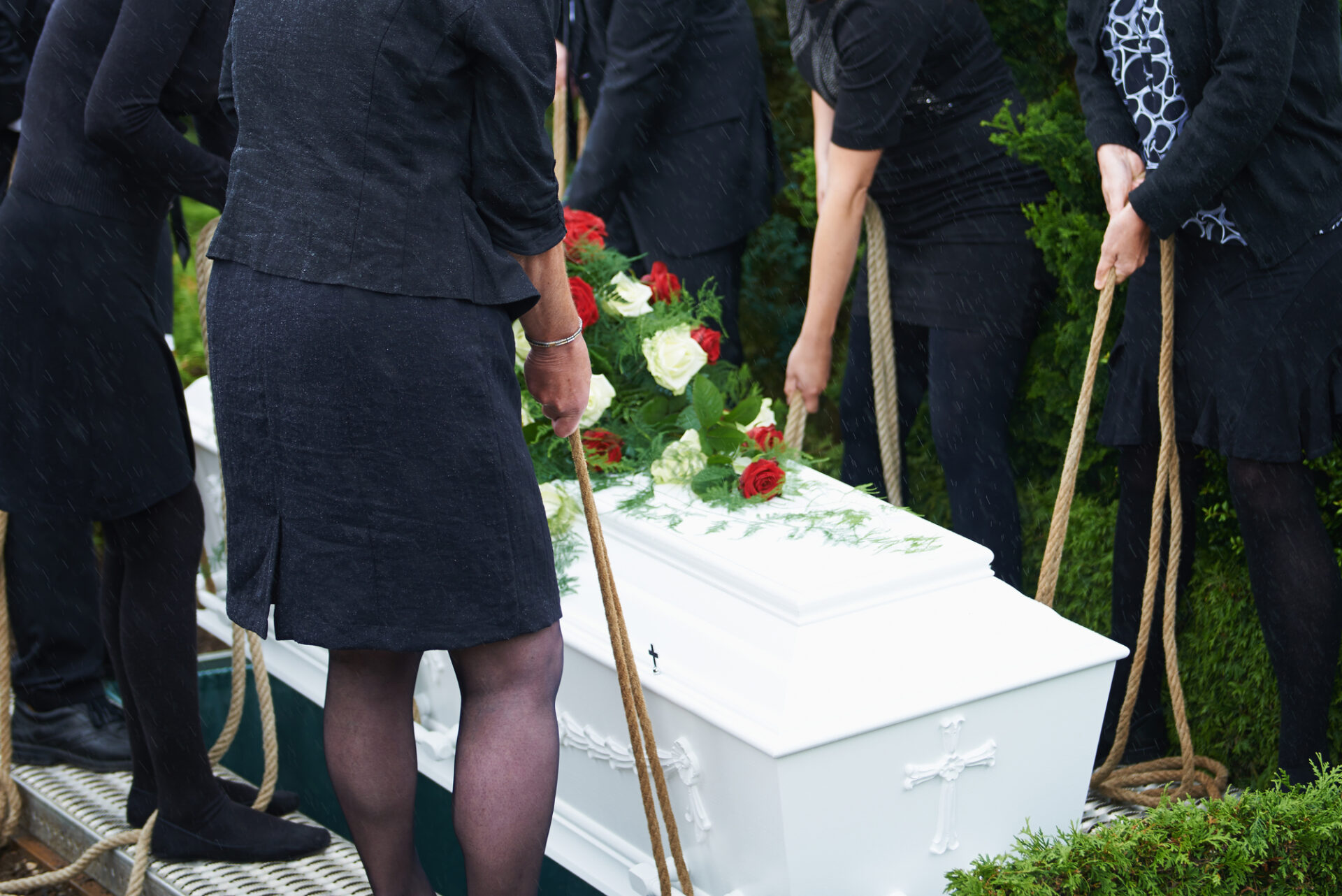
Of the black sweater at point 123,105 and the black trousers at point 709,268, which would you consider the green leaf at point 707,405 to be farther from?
the black sweater at point 123,105

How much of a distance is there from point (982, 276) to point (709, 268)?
85 centimetres

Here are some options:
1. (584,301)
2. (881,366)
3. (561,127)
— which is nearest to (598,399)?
(584,301)

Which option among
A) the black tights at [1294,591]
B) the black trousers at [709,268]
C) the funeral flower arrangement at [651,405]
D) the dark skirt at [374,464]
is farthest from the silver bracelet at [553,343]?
the black trousers at [709,268]

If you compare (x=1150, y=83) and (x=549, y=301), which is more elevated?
(x=1150, y=83)

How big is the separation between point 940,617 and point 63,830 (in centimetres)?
202

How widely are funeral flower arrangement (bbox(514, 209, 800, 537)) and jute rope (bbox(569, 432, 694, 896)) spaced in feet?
1.77

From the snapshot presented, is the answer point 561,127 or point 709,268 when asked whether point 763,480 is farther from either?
point 561,127

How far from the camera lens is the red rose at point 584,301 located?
292cm

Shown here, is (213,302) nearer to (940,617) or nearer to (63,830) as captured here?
(940,617)

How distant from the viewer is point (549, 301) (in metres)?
1.87

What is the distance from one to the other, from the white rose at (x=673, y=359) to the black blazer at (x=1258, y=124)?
94cm

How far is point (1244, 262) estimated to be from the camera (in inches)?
98.8

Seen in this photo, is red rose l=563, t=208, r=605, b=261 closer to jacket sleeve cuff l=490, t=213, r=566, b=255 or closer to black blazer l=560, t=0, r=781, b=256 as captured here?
black blazer l=560, t=0, r=781, b=256

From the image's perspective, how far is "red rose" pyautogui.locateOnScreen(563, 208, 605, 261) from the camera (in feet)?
10.2
